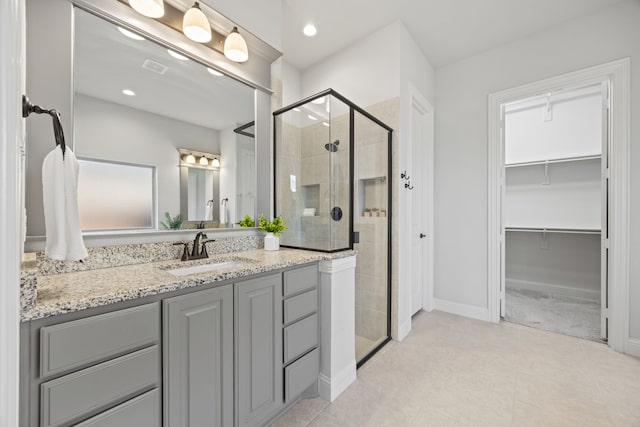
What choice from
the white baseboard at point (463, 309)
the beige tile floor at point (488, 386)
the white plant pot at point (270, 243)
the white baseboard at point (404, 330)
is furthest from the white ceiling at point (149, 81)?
the white baseboard at point (463, 309)

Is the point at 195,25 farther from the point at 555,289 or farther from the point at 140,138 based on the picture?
the point at 555,289

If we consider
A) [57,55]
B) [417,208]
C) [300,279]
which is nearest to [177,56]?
[57,55]

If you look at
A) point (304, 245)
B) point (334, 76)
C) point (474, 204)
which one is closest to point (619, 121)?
point (474, 204)

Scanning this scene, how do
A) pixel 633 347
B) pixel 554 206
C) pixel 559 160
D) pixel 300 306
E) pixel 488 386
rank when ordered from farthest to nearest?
pixel 554 206 < pixel 559 160 < pixel 633 347 < pixel 488 386 < pixel 300 306

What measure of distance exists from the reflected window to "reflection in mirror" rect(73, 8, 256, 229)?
0.02 m

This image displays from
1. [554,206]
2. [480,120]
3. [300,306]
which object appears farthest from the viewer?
[554,206]

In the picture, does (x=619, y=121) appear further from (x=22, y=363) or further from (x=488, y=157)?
(x=22, y=363)

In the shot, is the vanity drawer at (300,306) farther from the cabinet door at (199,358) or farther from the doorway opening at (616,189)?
the doorway opening at (616,189)

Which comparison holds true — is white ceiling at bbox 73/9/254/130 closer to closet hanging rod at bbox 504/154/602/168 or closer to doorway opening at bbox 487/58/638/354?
doorway opening at bbox 487/58/638/354

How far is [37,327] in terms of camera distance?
0.77 m

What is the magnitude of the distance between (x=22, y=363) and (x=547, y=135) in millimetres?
5268

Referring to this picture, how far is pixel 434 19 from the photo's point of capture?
2451mm

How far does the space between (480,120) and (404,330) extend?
8.23ft

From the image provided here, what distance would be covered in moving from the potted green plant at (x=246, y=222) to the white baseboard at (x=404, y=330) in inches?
68.1
